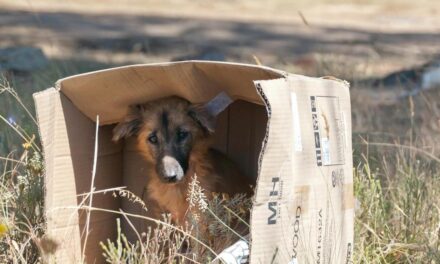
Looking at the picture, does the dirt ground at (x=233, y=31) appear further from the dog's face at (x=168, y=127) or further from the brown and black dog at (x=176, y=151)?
the dog's face at (x=168, y=127)

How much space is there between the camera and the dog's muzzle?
5273mm

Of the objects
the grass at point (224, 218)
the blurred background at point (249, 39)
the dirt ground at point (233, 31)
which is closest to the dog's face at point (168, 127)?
the grass at point (224, 218)

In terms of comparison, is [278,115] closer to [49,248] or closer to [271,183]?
[271,183]

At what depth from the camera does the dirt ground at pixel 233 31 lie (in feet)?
39.9

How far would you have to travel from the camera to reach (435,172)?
5.75 m

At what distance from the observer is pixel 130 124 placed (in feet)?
17.9

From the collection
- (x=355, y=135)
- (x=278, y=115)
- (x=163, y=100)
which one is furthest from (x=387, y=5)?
(x=278, y=115)

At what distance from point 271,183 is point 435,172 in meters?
2.02

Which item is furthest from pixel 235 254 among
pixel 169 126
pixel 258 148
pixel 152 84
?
pixel 258 148

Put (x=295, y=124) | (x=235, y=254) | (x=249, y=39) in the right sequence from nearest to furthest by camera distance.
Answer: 1. (x=295, y=124)
2. (x=235, y=254)
3. (x=249, y=39)

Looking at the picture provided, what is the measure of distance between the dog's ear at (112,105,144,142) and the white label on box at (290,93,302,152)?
1496 mm

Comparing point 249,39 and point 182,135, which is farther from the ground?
point 249,39

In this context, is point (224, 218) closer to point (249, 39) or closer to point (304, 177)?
point (304, 177)

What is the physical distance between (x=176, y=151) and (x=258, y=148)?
0.67m
